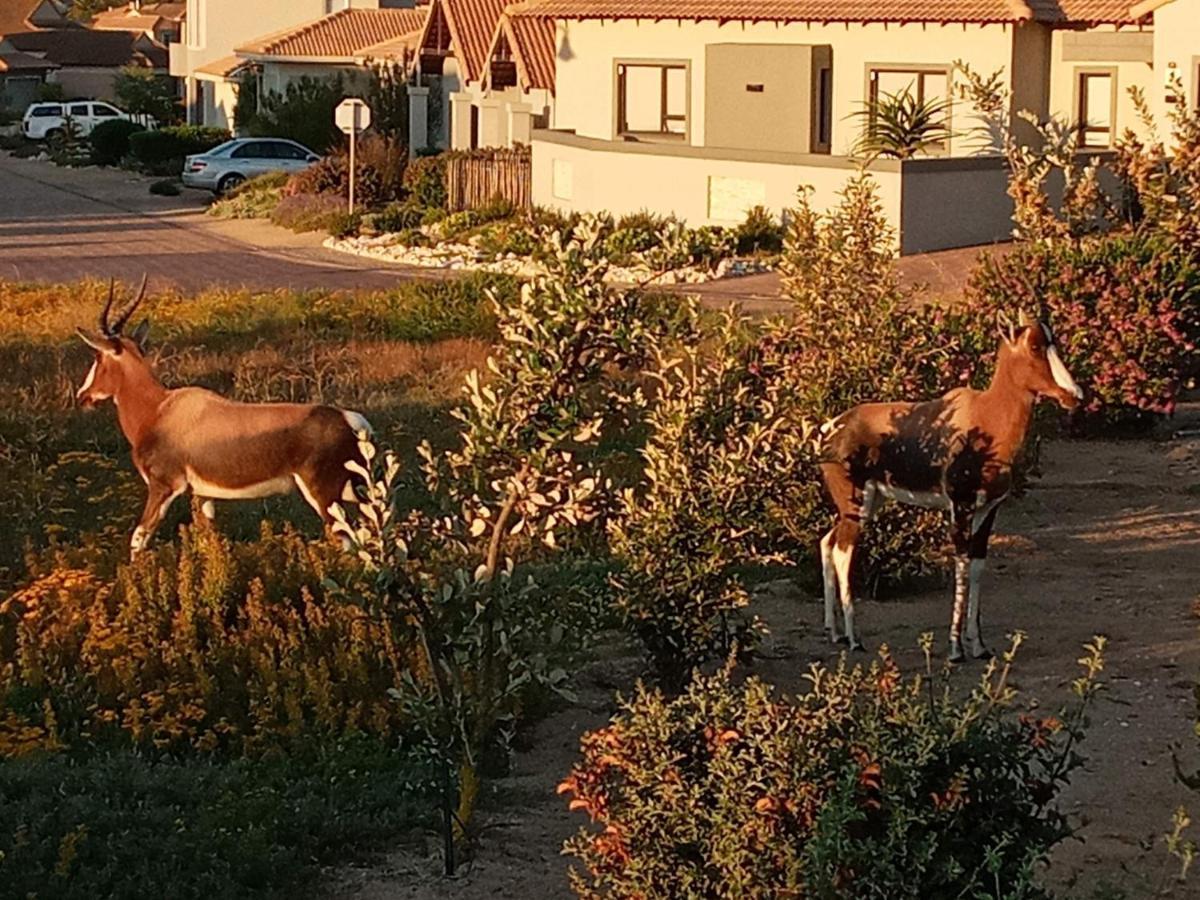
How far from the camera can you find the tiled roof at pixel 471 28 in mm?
47031

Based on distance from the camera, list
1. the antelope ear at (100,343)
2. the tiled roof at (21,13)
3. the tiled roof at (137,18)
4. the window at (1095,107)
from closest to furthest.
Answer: the antelope ear at (100,343), the window at (1095,107), the tiled roof at (137,18), the tiled roof at (21,13)

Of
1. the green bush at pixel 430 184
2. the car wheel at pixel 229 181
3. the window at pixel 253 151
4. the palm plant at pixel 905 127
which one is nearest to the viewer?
the palm plant at pixel 905 127

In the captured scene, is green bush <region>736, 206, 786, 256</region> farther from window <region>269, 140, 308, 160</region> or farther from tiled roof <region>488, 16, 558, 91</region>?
window <region>269, 140, 308, 160</region>

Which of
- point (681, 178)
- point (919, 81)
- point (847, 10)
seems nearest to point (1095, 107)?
point (919, 81)

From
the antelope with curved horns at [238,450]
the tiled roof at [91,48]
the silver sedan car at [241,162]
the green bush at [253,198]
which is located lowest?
the antelope with curved horns at [238,450]

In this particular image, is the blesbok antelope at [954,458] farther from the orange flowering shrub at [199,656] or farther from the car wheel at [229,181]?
the car wheel at [229,181]

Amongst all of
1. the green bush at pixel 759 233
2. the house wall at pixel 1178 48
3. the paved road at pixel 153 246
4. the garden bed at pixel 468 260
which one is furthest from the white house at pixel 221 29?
the house wall at pixel 1178 48

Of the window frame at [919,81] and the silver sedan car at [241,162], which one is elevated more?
the window frame at [919,81]

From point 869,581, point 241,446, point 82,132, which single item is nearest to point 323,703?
point 241,446

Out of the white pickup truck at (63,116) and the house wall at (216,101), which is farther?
the white pickup truck at (63,116)

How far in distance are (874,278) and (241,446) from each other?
4.01m

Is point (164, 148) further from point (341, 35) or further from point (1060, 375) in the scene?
point (1060, 375)

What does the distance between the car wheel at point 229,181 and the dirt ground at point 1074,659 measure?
1394 inches

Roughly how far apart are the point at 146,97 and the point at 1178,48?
156 feet
